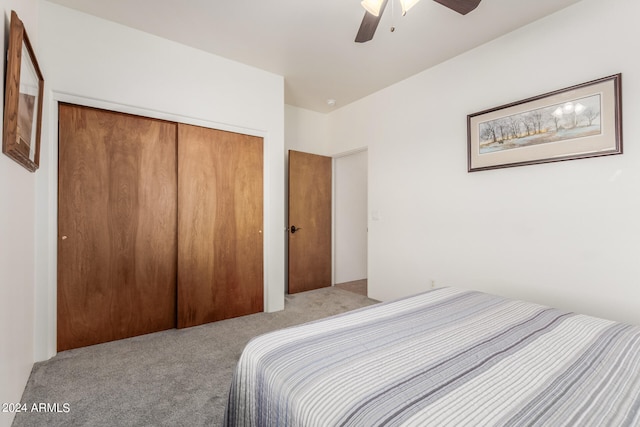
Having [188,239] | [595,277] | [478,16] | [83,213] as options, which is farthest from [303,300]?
[478,16]

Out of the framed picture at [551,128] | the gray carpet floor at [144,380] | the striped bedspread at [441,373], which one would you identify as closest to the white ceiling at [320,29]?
the framed picture at [551,128]

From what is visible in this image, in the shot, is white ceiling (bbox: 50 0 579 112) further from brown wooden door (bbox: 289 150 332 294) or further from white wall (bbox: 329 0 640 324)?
brown wooden door (bbox: 289 150 332 294)

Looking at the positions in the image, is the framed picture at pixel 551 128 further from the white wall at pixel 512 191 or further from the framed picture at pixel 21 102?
the framed picture at pixel 21 102

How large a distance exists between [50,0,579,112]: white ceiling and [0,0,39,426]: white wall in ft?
2.86

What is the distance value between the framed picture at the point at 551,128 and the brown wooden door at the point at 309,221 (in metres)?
2.11

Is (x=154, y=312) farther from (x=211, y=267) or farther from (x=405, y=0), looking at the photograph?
(x=405, y=0)

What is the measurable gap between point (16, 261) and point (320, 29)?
8.69ft

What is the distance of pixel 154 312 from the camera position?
2658mm

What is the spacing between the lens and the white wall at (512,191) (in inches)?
75.9

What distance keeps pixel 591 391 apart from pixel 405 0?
6.11 feet

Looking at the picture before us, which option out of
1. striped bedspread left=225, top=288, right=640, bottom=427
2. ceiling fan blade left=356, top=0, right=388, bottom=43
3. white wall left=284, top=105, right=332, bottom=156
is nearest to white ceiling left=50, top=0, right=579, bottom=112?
ceiling fan blade left=356, top=0, right=388, bottom=43

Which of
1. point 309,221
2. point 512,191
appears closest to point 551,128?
point 512,191

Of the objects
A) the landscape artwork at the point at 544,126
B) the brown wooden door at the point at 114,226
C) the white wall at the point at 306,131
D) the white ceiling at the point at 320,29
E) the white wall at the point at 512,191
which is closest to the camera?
the white wall at the point at 512,191

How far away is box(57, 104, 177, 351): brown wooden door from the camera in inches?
90.3
